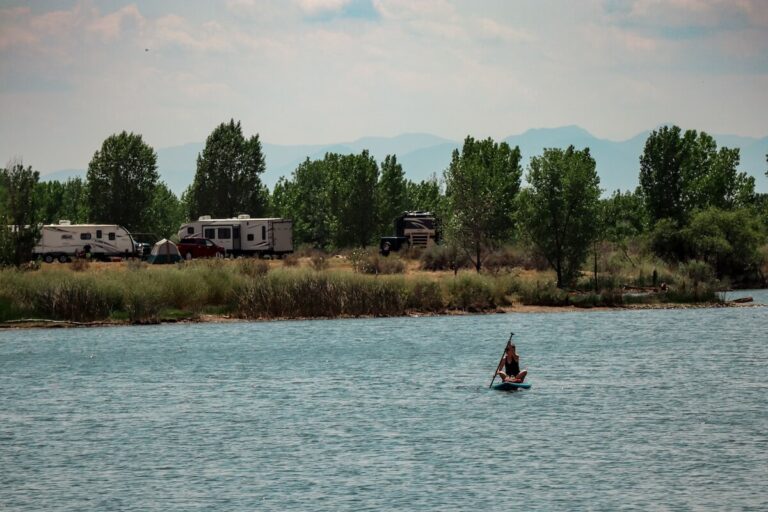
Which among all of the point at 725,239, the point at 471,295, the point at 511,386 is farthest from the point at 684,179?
the point at 511,386

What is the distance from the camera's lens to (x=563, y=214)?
8775 cm

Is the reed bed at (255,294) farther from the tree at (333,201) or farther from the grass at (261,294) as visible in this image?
the tree at (333,201)

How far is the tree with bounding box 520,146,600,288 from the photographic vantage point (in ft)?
286

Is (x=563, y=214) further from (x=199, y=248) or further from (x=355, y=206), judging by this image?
(x=355, y=206)

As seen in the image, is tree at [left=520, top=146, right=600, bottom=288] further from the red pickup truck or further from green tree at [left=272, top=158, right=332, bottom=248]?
green tree at [left=272, top=158, right=332, bottom=248]

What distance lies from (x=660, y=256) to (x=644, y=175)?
21.9 metres

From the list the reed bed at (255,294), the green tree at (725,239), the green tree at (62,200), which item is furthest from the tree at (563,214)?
the green tree at (62,200)

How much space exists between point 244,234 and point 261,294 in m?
34.1

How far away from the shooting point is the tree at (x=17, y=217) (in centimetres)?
8712

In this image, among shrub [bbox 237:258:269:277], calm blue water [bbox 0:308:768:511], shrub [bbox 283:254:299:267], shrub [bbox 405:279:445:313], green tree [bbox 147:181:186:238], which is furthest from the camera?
green tree [bbox 147:181:186:238]

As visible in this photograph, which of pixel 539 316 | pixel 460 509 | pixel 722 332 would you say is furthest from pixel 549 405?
pixel 539 316

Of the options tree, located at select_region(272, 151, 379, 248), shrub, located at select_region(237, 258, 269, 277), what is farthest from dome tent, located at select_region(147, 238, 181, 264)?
tree, located at select_region(272, 151, 379, 248)

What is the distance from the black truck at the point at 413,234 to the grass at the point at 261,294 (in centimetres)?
2615

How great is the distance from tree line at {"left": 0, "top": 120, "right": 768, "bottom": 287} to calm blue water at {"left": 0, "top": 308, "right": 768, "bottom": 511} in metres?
21.0
